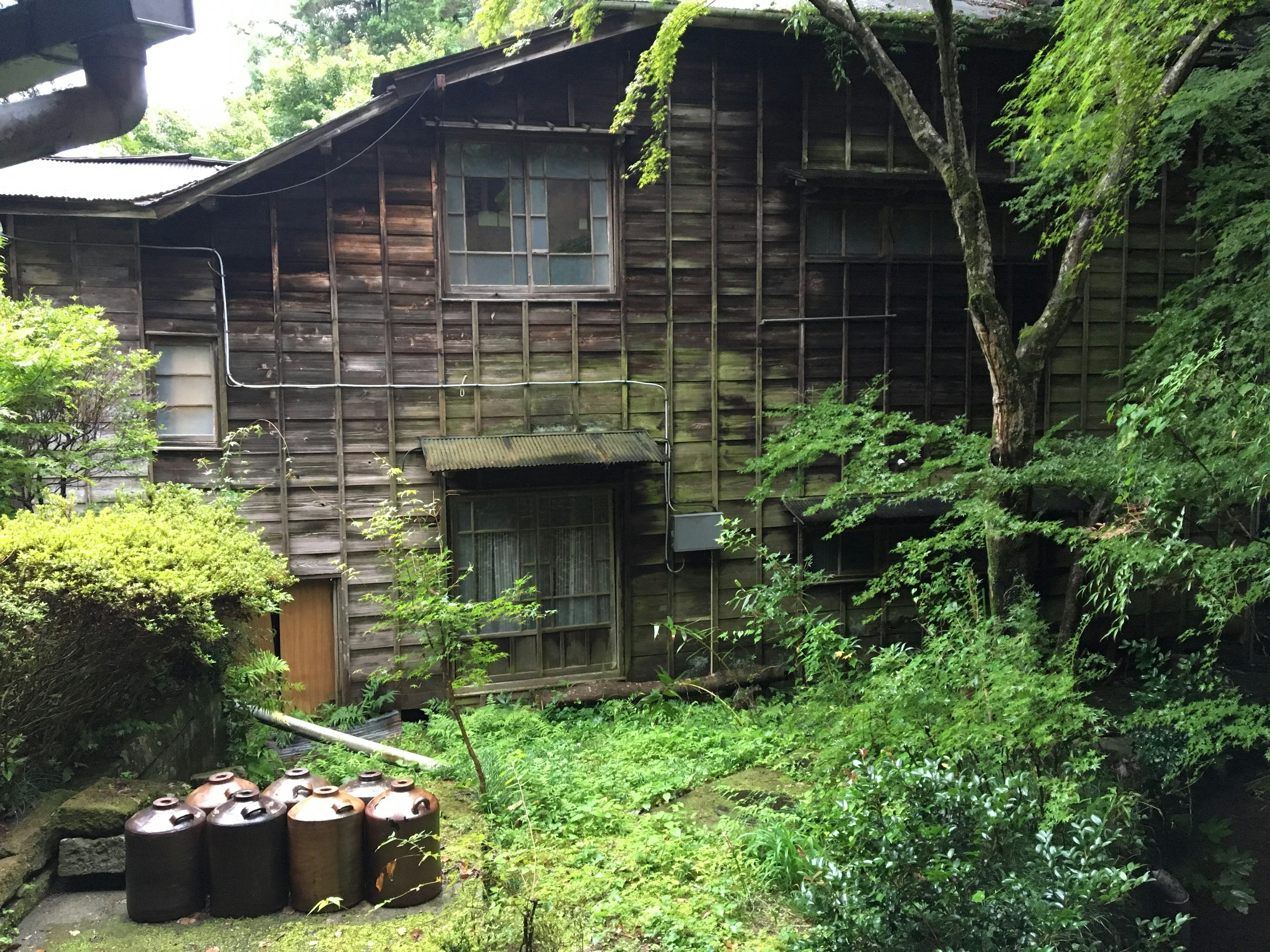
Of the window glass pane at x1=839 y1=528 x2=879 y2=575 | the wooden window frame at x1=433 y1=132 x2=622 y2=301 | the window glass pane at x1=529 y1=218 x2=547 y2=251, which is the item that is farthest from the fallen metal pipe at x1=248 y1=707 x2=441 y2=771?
the window glass pane at x1=839 y1=528 x2=879 y2=575

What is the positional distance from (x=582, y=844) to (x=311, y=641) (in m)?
4.50

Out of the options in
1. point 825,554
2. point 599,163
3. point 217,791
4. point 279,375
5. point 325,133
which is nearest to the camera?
point 217,791

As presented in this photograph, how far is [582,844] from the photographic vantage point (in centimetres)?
592

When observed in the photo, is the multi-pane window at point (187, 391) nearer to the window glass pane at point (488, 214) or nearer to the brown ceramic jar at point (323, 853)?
the window glass pane at point (488, 214)

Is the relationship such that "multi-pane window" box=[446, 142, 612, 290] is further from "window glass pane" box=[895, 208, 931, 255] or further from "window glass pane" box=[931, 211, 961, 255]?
"window glass pane" box=[931, 211, 961, 255]

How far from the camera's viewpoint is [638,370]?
973 centimetres

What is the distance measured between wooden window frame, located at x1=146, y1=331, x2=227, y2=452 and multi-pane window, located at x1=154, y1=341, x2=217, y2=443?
0.01m

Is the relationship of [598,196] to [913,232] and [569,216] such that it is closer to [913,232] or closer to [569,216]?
[569,216]

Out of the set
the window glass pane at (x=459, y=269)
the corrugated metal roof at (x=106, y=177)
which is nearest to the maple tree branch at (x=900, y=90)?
the window glass pane at (x=459, y=269)

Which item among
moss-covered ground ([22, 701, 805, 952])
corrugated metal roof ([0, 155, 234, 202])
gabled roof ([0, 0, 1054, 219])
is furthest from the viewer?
corrugated metal roof ([0, 155, 234, 202])

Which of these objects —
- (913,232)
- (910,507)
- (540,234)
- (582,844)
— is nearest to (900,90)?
(913,232)

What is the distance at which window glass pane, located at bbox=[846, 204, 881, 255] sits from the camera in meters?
10.1

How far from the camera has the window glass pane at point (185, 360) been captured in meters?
8.52

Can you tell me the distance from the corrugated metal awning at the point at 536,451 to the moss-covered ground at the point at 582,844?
2.66 m
